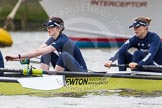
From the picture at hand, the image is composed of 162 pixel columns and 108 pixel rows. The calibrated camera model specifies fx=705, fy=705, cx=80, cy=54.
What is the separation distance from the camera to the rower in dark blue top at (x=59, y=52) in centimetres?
1402

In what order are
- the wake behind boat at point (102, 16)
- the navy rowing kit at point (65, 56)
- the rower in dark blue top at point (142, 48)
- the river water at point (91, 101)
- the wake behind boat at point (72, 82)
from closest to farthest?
1. the river water at point (91, 101)
2. the wake behind boat at point (72, 82)
3. the navy rowing kit at point (65, 56)
4. the rower in dark blue top at point (142, 48)
5. the wake behind boat at point (102, 16)

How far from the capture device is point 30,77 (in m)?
13.9

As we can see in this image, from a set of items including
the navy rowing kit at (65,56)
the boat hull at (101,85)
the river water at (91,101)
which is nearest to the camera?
the river water at (91,101)

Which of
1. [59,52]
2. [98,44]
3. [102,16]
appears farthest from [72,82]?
[102,16]

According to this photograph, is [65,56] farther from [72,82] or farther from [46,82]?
[46,82]

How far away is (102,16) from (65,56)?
40.0ft

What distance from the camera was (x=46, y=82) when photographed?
13.8m

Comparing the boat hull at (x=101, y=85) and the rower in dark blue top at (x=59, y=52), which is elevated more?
the rower in dark blue top at (x=59, y=52)

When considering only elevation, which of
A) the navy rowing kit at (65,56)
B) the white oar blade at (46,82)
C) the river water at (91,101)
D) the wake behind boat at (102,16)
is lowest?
the wake behind boat at (102,16)

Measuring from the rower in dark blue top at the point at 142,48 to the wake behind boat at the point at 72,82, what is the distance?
Answer: 1.10ft

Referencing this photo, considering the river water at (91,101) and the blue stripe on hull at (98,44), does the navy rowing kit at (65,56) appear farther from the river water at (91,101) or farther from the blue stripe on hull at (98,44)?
the blue stripe on hull at (98,44)


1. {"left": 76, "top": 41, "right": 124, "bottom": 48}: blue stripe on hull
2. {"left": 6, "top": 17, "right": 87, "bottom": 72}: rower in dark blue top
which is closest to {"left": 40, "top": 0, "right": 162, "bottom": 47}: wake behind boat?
{"left": 76, "top": 41, "right": 124, "bottom": 48}: blue stripe on hull

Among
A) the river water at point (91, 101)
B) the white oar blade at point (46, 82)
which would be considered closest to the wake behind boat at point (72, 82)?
the white oar blade at point (46, 82)

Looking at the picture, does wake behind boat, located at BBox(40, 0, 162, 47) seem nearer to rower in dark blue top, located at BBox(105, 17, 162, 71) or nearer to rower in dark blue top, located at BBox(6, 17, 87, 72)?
rower in dark blue top, located at BBox(105, 17, 162, 71)
